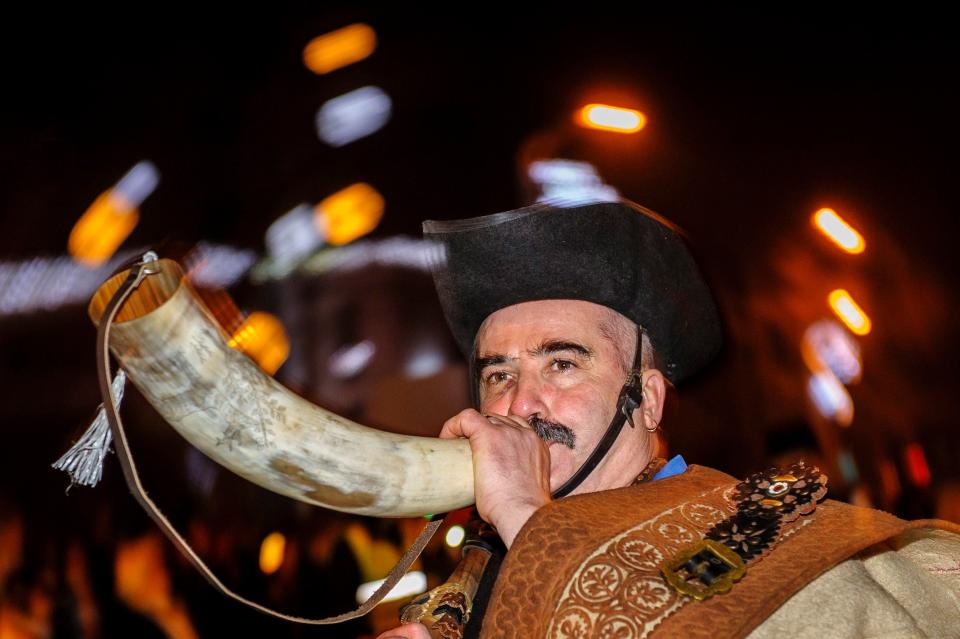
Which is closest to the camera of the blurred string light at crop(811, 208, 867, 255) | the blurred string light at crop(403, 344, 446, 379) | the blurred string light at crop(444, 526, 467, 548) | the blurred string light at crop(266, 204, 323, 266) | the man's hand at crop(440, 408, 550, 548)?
the man's hand at crop(440, 408, 550, 548)

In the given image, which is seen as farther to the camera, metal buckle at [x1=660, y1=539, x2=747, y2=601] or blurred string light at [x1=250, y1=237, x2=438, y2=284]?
blurred string light at [x1=250, y1=237, x2=438, y2=284]

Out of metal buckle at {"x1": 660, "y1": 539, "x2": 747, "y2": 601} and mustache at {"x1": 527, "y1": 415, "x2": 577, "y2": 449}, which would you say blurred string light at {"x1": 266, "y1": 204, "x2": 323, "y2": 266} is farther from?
metal buckle at {"x1": 660, "y1": 539, "x2": 747, "y2": 601}

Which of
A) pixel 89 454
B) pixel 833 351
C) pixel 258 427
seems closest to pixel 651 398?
pixel 258 427

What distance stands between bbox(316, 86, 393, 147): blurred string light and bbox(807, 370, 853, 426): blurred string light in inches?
212

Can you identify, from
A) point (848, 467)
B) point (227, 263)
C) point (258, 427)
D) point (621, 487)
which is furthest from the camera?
point (848, 467)

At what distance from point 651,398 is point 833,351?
24.2 ft

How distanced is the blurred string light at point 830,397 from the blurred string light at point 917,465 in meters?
1.12

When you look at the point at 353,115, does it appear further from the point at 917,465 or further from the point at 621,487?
the point at 621,487

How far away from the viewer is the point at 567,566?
1.34m

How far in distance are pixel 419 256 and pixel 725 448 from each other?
417cm

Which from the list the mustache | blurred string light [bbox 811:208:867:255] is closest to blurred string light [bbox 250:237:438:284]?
blurred string light [bbox 811:208:867:255]

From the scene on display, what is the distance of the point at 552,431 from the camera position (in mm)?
2027

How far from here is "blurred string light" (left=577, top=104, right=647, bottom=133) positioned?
693 cm

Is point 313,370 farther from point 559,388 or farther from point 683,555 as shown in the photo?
point 683,555
